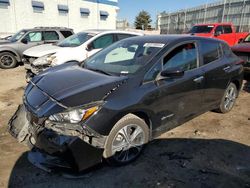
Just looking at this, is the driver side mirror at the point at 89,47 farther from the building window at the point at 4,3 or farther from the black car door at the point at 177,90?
the building window at the point at 4,3

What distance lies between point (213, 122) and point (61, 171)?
310 centimetres

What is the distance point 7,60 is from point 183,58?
8935mm

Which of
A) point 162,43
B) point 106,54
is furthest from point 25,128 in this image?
point 162,43

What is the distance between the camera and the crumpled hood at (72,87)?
2934 mm

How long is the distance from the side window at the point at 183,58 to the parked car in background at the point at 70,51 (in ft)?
13.9

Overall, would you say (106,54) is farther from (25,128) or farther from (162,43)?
(25,128)

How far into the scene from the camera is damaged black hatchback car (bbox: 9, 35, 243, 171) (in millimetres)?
2818

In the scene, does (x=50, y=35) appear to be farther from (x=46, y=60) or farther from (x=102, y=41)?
(x=46, y=60)

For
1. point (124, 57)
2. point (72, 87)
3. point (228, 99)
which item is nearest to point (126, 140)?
point (72, 87)

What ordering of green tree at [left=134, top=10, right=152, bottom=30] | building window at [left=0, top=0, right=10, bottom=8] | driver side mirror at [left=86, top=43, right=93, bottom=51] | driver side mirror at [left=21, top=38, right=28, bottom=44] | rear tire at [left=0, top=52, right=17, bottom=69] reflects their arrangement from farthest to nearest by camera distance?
1. green tree at [left=134, top=10, right=152, bottom=30]
2. building window at [left=0, top=0, right=10, bottom=8]
3. driver side mirror at [left=21, top=38, right=28, bottom=44]
4. rear tire at [left=0, top=52, right=17, bottom=69]
5. driver side mirror at [left=86, top=43, right=93, bottom=51]

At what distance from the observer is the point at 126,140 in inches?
127

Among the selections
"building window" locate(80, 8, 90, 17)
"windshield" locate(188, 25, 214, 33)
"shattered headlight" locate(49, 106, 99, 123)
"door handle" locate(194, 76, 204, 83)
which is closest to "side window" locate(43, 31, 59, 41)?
"windshield" locate(188, 25, 214, 33)

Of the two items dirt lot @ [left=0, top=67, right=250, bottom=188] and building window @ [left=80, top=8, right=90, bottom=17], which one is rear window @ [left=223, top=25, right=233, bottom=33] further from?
building window @ [left=80, top=8, right=90, bottom=17]

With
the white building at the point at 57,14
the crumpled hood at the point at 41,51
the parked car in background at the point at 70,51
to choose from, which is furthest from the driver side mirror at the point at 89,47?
the white building at the point at 57,14
